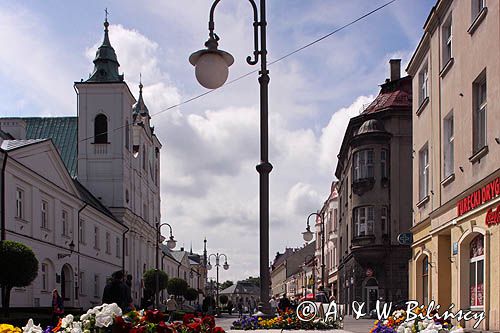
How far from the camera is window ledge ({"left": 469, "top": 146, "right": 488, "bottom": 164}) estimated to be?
1488cm

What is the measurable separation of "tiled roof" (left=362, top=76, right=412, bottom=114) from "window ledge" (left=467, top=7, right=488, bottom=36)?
2396 cm

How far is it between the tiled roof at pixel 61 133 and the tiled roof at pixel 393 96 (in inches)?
1009

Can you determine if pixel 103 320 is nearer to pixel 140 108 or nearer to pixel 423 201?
pixel 423 201

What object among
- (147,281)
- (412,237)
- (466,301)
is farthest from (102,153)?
(466,301)

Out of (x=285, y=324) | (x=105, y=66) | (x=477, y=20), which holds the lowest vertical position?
(x=285, y=324)

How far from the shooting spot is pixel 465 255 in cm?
1691

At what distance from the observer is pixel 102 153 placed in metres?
55.4

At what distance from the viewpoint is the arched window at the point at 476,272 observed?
51.6 ft

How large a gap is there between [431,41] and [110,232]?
35.7m

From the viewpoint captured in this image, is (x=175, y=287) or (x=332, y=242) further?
(x=175, y=287)

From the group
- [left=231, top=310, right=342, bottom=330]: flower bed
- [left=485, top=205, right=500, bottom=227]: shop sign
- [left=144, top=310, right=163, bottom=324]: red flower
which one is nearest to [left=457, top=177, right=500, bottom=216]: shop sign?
[left=485, top=205, right=500, bottom=227]: shop sign

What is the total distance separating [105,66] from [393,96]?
84.5 ft

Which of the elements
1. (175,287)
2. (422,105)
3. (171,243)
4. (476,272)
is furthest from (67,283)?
(175,287)

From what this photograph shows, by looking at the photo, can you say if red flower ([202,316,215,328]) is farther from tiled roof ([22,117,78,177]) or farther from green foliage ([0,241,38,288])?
tiled roof ([22,117,78,177])
